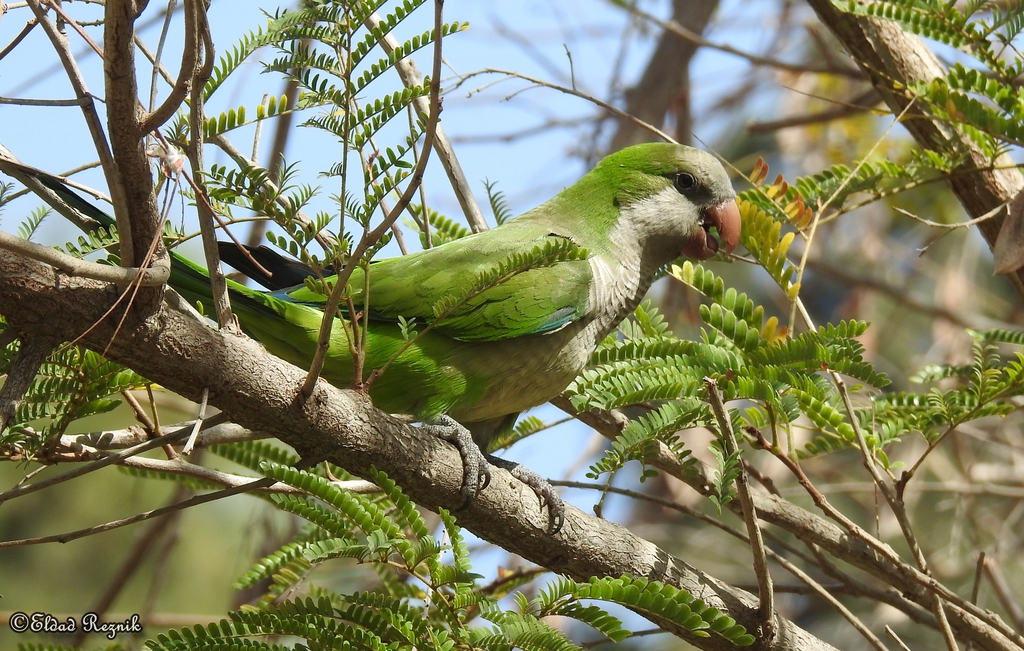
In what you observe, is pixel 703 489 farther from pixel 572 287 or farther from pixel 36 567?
pixel 36 567

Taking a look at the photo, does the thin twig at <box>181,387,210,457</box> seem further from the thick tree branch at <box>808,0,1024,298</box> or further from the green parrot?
the thick tree branch at <box>808,0,1024,298</box>

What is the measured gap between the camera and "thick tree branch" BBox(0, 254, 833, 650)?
1590mm

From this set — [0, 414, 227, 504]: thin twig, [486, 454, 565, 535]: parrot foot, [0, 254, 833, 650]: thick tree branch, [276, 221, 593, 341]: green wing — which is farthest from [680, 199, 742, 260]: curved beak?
[0, 414, 227, 504]: thin twig

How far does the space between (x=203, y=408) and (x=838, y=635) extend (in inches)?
260

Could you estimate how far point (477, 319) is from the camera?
9.11ft

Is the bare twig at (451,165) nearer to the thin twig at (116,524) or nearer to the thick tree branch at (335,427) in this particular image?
the thick tree branch at (335,427)

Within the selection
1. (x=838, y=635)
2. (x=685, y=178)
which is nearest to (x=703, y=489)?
(x=685, y=178)

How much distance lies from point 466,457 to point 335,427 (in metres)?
0.55

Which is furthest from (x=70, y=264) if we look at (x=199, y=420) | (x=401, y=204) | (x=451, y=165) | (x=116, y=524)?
(x=451, y=165)

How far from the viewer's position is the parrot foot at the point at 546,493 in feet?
8.14

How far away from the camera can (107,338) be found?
1.64 m

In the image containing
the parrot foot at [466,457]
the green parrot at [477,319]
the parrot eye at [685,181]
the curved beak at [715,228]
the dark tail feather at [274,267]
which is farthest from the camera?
the parrot eye at [685,181]

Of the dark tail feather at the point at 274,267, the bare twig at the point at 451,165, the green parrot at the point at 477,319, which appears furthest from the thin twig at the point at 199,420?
the bare twig at the point at 451,165

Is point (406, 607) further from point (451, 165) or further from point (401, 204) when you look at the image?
point (451, 165)
